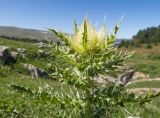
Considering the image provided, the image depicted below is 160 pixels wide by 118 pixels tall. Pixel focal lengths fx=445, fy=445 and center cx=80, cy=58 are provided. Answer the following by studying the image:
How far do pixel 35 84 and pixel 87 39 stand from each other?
20.2m

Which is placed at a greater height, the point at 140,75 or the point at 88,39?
the point at 88,39

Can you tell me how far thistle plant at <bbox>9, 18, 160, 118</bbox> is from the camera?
152 inches

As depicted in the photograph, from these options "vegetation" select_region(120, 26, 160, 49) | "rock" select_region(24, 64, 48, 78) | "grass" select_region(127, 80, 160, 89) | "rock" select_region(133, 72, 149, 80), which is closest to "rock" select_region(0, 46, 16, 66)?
"rock" select_region(24, 64, 48, 78)

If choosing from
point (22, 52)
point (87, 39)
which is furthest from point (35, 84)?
point (22, 52)

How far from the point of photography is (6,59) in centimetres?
3875

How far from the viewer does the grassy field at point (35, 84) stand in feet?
13.3

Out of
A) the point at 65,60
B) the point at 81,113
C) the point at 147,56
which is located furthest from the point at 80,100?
the point at 147,56

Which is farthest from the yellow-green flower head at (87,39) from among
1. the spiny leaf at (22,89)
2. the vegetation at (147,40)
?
the vegetation at (147,40)

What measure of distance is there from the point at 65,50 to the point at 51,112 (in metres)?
0.59

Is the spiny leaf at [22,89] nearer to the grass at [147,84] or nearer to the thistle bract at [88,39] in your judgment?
the thistle bract at [88,39]

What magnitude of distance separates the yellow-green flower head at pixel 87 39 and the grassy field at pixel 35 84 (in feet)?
1.25

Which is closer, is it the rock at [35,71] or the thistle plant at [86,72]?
the thistle plant at [86,72]

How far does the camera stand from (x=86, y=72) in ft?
12.8

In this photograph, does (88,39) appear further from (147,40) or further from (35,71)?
(147,40)
